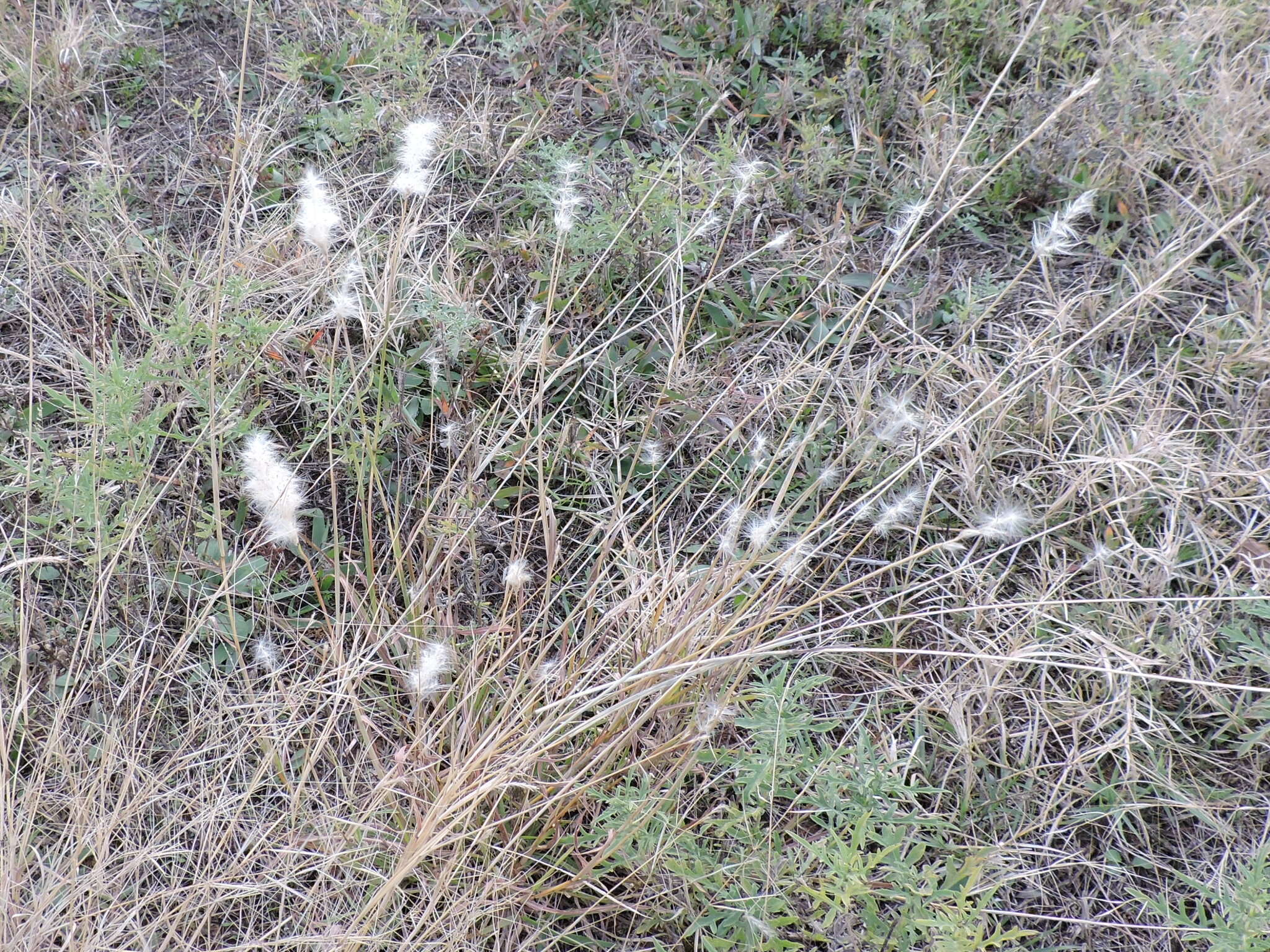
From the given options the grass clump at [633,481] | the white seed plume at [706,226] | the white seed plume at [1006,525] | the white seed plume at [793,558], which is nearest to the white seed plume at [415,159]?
the grass clump at [633,481]

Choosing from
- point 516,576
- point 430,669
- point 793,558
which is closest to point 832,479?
point 793,558

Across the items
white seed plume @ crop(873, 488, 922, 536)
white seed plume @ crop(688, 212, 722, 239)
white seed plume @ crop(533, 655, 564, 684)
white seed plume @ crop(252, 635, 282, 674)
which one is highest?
white seed plume @ crop(688, 212, 722, 239)

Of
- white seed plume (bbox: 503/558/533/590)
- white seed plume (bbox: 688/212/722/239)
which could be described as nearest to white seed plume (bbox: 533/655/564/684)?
white seed plume (bbox: 503/558/533/590)

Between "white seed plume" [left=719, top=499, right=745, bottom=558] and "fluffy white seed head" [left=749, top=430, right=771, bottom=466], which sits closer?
"white seed plume" [left=719, top=499, right=745, bottom=558]

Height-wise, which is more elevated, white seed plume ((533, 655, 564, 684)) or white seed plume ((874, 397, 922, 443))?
white seed plume ((874, 397, 922, 443))

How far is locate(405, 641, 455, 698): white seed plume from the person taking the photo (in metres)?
1.69

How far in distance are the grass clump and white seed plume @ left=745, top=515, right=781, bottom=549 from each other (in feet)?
0.14

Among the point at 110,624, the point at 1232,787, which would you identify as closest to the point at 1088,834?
the point at 1232,787

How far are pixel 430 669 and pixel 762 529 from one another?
69 cm

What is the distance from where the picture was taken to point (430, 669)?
1.69 metres

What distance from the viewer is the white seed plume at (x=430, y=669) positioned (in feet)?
5.54

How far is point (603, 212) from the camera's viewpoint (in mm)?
2496

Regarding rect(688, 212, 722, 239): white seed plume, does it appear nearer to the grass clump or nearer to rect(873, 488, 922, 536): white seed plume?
the grass clump

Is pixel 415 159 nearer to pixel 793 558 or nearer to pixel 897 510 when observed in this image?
pixel 793 558
